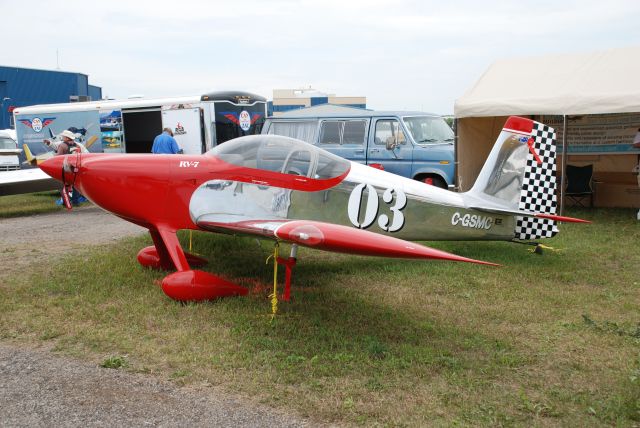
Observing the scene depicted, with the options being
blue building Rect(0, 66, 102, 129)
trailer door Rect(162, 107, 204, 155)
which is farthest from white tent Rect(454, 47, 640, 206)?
blue building Rect(0, 66, 102, 129)

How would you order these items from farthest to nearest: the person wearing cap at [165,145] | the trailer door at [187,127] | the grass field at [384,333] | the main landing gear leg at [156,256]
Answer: the trailer door at [187,127] < the person wearing cap at [165,145] < the main landing gear leg at [156,256] < the grass field at [384,333]

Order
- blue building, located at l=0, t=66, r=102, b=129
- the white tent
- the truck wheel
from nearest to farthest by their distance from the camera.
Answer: the white tent, the truck wheel, blue building, located at l=0, t=66, r=102, b=129

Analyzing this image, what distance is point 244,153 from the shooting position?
570 cm

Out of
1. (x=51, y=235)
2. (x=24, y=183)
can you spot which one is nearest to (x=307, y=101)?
(x=24, y=183)

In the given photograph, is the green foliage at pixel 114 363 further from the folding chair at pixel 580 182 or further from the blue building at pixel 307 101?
the blue building at pixel 307 101

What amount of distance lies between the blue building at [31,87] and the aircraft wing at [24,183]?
15704 mm

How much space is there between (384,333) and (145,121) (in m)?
14.0

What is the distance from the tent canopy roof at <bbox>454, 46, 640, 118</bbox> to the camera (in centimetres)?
934

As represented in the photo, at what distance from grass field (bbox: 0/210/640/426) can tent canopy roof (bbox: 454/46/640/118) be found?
345 cm

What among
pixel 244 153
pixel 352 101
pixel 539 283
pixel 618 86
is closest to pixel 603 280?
pixel 539 283

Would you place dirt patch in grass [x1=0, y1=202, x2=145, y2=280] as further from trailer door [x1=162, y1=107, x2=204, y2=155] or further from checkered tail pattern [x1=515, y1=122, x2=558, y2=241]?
checkered tail pattern [x1=515, y1=122, x2=558, y2=241]

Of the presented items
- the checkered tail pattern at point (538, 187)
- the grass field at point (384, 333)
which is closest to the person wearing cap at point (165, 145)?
the grass field at point (384, 333)

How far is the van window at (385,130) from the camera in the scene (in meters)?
10.8

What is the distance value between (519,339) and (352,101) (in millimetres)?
50210
